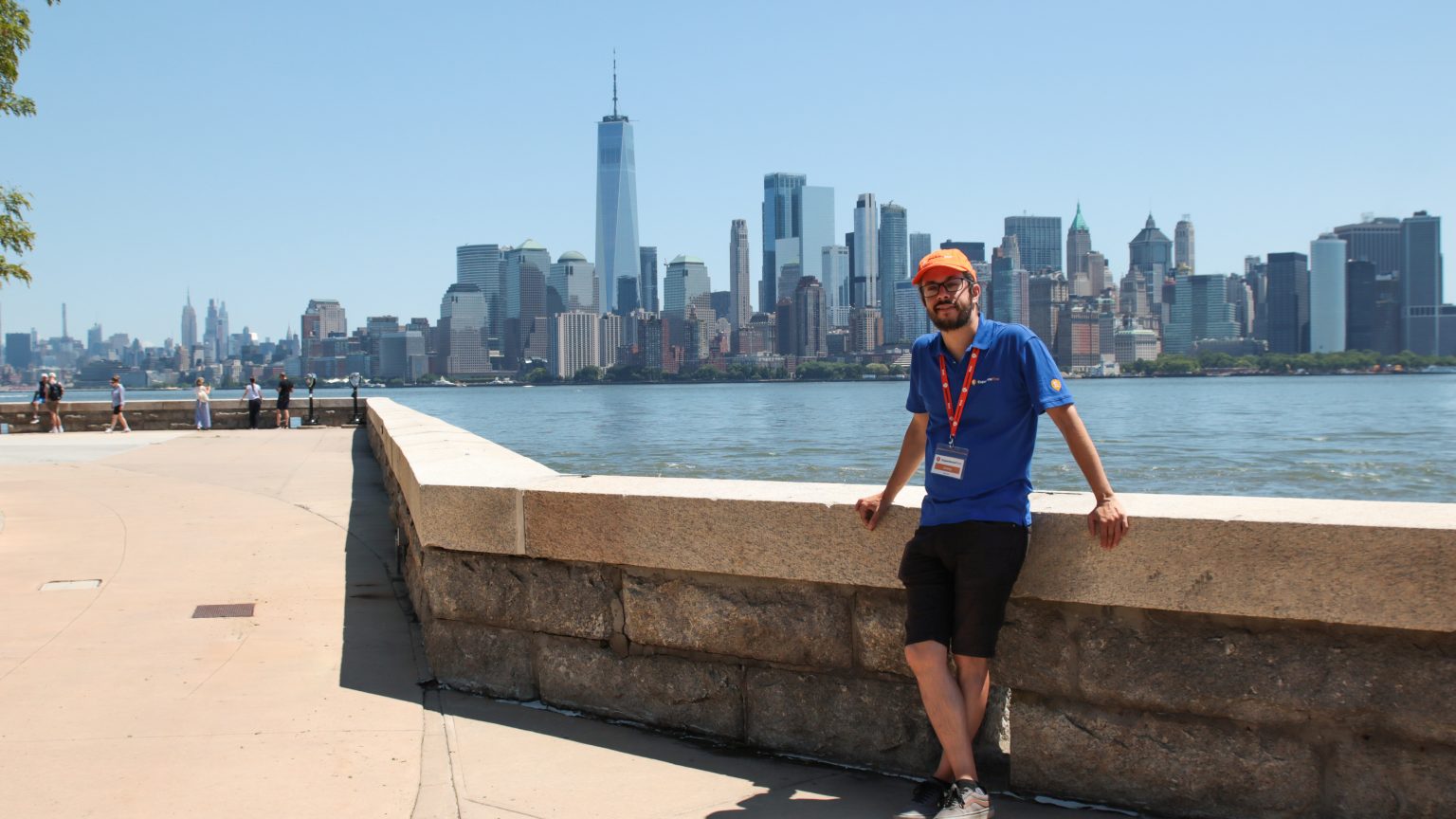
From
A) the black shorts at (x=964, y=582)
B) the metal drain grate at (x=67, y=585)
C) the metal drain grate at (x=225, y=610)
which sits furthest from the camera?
the metal drain grate at (x=67, y=585)

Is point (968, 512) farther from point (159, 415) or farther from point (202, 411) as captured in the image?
point (159, 415)

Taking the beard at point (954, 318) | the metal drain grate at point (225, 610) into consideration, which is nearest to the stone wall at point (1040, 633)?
the beard at point (954, 318)

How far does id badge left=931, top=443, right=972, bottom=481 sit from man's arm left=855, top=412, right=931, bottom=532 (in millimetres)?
190

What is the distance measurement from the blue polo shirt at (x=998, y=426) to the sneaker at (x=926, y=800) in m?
0.80

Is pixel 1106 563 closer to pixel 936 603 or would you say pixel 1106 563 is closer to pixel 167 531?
pixel 936 603

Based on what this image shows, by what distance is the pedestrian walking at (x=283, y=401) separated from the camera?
108 ft

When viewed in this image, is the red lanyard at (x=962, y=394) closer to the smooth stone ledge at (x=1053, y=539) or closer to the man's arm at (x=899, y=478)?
the man's arm at (x=899, y=478)

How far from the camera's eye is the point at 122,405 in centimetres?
3173

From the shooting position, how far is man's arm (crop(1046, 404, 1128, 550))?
3.65m

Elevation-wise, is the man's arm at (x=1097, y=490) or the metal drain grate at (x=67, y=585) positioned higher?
the man's arm at (x=1097, y=490)

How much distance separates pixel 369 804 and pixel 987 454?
2246 mm

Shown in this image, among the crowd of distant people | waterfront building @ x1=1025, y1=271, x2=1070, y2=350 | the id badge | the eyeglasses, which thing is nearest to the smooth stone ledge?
the id badge

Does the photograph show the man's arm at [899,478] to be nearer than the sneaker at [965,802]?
No

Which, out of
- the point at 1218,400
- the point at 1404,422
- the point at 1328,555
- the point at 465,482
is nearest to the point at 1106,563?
the point at 1328,555
